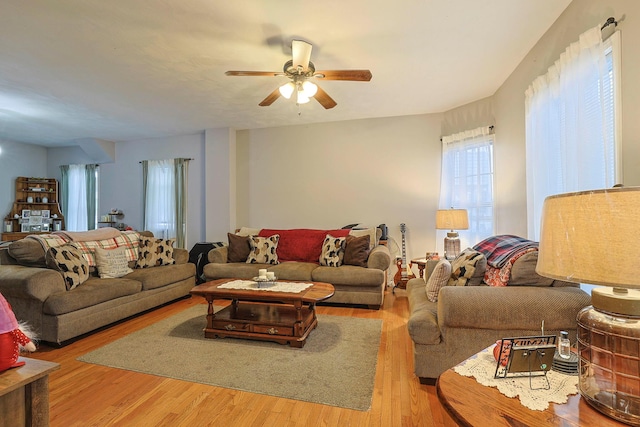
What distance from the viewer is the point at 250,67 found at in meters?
3.14

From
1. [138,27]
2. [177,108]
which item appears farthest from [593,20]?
[177,108]

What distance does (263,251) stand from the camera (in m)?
4.30

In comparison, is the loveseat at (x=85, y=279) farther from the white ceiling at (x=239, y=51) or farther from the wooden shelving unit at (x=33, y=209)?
the wooden shelving unit at (x=33, y=209)

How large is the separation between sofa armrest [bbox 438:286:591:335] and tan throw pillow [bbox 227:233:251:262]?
9.91 ft

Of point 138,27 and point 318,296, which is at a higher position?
point 138,27

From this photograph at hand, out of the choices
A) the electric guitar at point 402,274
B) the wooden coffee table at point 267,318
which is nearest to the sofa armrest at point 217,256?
the wooden coffee table at point 267,318

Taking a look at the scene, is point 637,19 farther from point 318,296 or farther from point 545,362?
point 318,296

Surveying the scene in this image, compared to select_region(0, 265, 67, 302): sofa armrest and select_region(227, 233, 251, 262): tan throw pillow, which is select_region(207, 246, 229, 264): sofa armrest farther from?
select_region(0, 265, 67, 302): sofa armrest

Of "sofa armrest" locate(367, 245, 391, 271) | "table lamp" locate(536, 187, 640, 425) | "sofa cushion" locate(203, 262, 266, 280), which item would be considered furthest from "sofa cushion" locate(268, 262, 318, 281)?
"table lamp" locate(536, 187, 640, 425)

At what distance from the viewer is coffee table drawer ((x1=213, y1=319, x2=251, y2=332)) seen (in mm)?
2753

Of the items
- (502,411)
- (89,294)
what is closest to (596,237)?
(502,411)

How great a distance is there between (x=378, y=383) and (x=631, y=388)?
1518 mm

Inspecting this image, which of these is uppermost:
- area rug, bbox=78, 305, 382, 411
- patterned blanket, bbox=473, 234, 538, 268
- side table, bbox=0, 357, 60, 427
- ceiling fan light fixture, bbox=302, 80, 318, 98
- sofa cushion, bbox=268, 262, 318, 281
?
ceiling fan light fixture, bbox=302, 80, 318, 98

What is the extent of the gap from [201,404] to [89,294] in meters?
1.76
